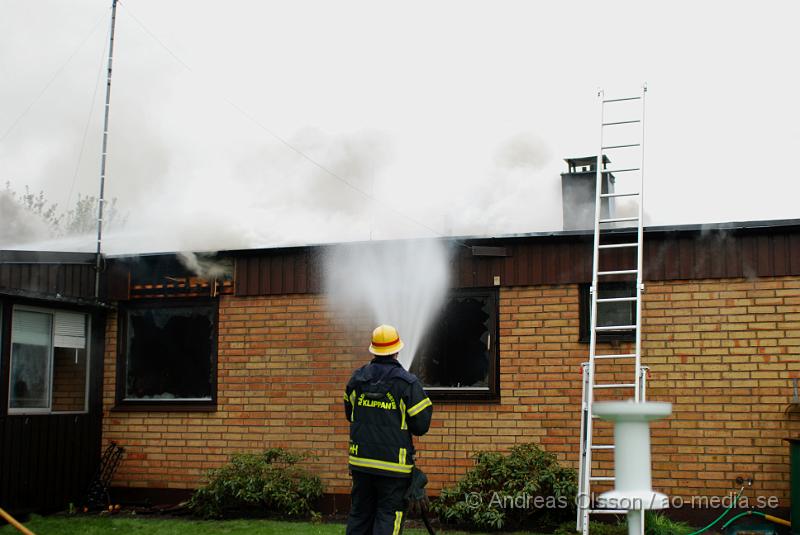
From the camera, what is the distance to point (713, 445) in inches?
354

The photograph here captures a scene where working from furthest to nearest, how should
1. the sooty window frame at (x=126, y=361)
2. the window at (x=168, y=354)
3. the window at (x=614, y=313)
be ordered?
the window at (x=168, y=354)
the sooty window frame at (x=126, y=361)
the window at (x=614, y=313)

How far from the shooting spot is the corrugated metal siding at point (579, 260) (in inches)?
356

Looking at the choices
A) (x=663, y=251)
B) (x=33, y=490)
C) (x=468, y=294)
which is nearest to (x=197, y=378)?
(x=33, y=490)

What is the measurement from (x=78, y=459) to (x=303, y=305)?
3.29 m

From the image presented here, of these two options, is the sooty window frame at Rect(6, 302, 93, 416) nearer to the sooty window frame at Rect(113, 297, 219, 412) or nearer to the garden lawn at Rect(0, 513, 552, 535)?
the sooty window frame at Rect(113, 297, 219, 412)

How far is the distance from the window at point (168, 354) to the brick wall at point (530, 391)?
0.59 ft

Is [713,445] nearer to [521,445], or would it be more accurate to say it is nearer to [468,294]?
[521,445]

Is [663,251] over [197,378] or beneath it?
over

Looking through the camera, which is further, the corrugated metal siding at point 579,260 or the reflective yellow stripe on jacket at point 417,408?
the corrugated metal siding at point 579,260

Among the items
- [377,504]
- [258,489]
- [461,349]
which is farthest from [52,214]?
[377,504]

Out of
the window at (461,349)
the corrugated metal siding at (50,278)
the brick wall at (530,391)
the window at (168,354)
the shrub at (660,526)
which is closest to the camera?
the shrub at (660,526)

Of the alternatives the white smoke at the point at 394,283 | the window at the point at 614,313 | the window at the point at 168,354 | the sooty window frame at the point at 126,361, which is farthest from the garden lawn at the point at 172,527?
the window at the point at 614,313

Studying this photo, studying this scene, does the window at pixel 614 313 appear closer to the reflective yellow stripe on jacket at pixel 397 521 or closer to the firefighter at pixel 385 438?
the firefighter at pixel 385 438

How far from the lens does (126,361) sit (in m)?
11.3
